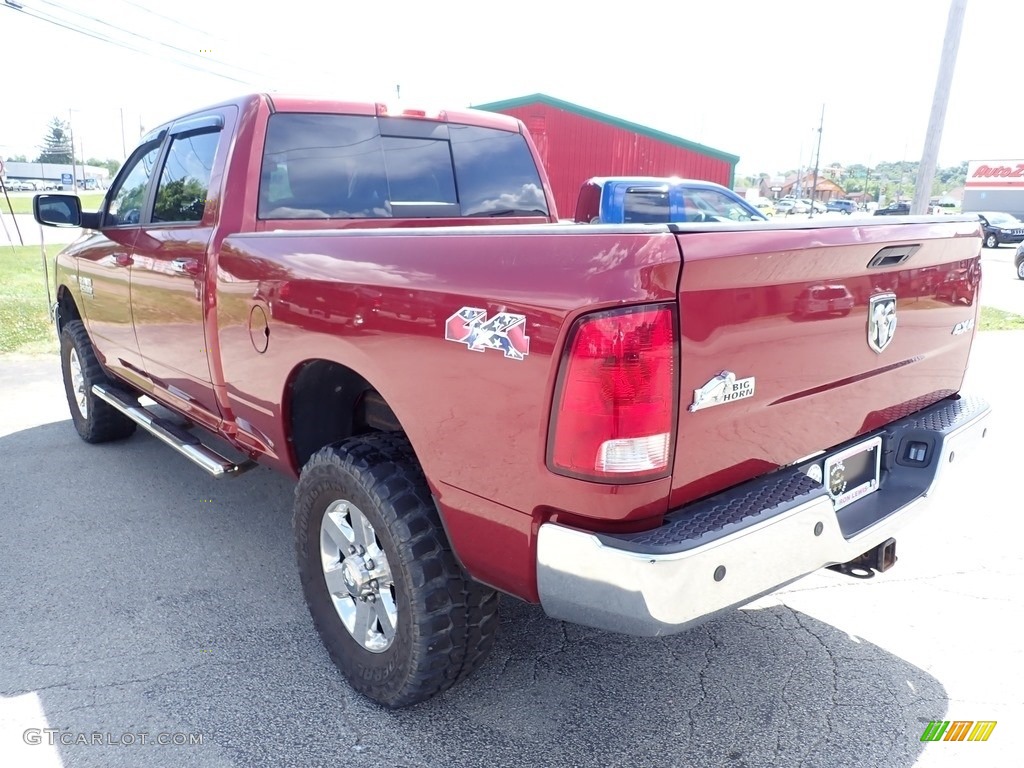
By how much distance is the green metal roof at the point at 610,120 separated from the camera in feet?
68.5

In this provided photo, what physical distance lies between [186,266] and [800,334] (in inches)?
102

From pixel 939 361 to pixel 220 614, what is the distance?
300 centimetres

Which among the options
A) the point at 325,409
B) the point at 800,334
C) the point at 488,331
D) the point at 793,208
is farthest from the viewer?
the point at 793,208

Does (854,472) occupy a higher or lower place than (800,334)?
lower

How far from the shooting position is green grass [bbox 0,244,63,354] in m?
8.93

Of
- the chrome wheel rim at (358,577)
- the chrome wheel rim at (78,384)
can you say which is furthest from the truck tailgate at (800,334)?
the chrome wheel rim at (78,384)

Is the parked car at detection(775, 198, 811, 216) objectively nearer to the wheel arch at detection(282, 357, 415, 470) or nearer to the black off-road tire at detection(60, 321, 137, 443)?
the black off-road tire at detection(60, 321, 137, 443)

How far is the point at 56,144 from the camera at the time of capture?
120062 mm

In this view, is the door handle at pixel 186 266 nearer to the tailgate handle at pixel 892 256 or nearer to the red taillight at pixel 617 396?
the red taillight at pixel 617 396

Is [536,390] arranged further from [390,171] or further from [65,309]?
[65,309]

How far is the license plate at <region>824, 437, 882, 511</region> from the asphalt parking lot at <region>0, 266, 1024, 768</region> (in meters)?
0.74

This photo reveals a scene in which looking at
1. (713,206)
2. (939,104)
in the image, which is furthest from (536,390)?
(939,104)

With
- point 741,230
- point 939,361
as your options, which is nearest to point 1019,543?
point 939,361

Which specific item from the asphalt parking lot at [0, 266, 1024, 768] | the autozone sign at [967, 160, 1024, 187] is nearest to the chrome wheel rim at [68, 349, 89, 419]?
the asphalt parking lot at [0, 266, 1024, 768]
